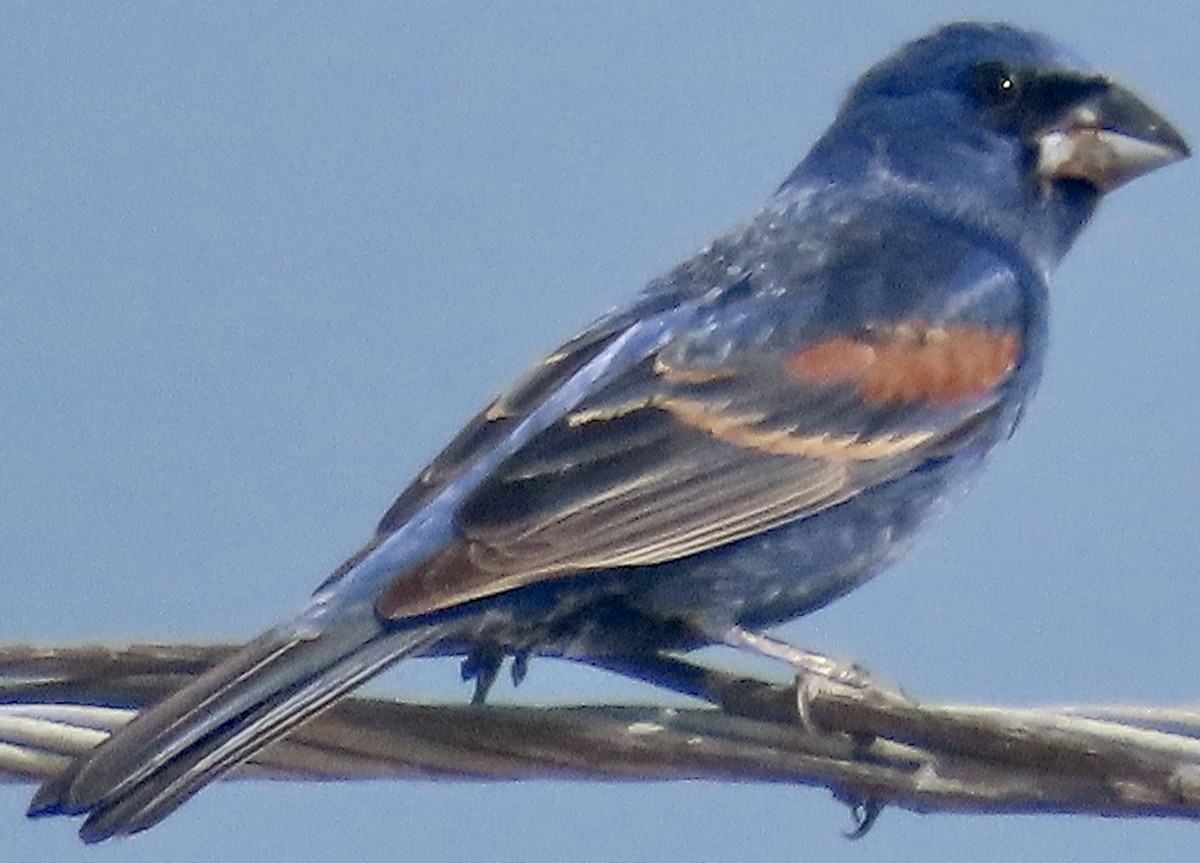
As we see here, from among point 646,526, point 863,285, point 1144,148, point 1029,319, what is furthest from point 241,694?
point 1144,148

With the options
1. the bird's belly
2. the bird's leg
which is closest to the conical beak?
the bird's belly

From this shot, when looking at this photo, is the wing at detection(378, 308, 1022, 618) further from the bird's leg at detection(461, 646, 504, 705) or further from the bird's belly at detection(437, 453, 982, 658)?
the bird's leg at detection(461, 646, 504, 705)

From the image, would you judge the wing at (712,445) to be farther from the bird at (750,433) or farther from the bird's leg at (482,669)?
the bird's leg at (482,669)

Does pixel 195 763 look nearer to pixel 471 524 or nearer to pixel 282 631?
pixel 282 631

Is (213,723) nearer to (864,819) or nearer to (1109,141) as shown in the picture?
(864,819)

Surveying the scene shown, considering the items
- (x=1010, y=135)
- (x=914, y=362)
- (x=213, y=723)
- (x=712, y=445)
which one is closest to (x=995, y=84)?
(x=1010, y=135)

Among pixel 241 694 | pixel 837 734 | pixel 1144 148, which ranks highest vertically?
pixel 1144 148

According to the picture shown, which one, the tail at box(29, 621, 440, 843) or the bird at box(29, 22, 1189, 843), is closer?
the tail at box(29, 621, 440, 843)
